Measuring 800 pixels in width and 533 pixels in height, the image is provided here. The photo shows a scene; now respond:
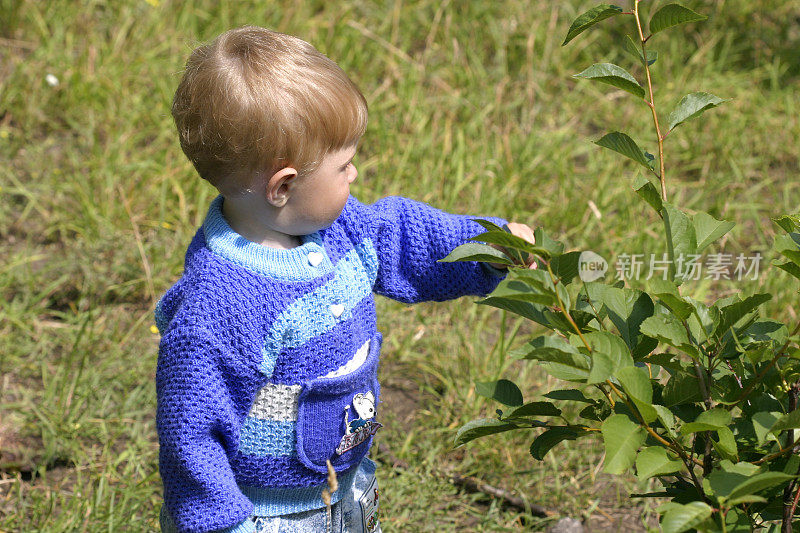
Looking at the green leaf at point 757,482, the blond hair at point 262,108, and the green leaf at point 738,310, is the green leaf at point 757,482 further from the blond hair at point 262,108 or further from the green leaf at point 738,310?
the blond hair at point 262,108

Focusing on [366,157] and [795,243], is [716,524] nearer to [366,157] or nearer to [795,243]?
[795,243]

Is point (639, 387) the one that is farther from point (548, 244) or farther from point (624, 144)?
point (624, 144)

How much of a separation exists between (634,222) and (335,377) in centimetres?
187

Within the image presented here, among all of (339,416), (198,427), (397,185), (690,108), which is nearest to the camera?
(690,108)

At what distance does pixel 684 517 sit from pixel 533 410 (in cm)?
32

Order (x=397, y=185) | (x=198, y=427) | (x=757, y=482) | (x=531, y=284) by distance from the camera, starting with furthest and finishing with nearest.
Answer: (x=397, y=185)
(x=198, y=427)
(x=531, y=284)
(x=757, y=482)

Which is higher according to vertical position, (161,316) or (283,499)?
(161,316)

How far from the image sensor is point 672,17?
48.5 inches

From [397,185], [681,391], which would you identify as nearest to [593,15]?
[681,391]

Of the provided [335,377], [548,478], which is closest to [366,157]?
[548,478]

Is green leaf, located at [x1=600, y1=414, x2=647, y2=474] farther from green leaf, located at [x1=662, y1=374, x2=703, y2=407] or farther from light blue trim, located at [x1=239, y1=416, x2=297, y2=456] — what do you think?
light blue trim, located at [x1=239, y1=416, x2=297, y2=456]

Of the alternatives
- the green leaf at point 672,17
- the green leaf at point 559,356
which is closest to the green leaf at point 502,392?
the green leaf at point 559,356

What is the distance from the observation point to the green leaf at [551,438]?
4.31ft

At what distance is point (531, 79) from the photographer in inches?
147
